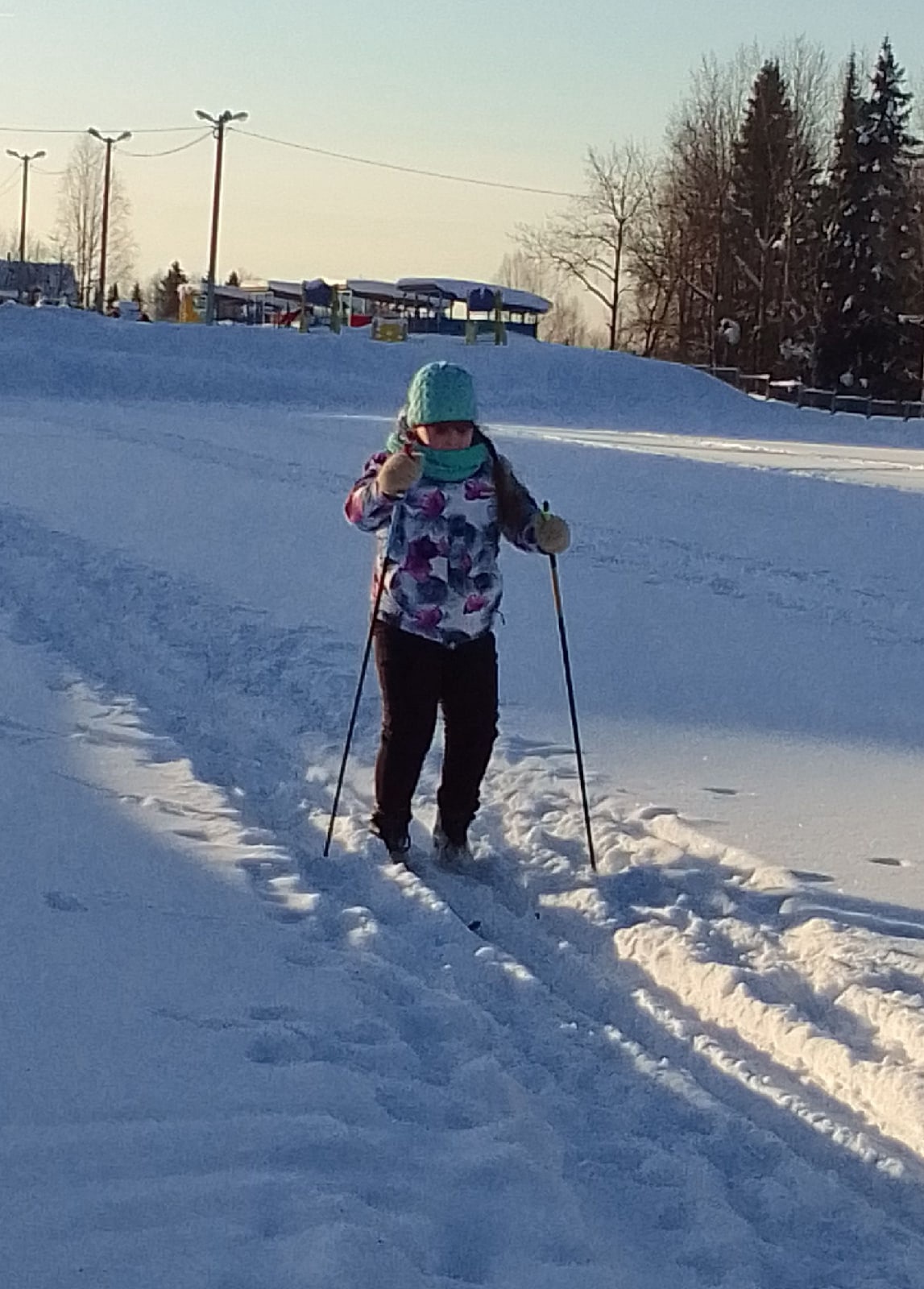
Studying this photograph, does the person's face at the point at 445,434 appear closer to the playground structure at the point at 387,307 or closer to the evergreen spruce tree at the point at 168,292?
the playground structure at the point at 387,307

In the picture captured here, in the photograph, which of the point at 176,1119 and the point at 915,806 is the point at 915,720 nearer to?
the point at 915,806

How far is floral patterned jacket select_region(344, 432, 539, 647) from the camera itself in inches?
232

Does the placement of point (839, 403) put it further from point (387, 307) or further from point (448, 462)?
point (448, 462)

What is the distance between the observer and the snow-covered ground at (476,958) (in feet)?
11.6

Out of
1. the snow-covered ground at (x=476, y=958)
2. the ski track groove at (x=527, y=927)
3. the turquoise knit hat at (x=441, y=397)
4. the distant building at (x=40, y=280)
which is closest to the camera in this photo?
the snow-covered ground at (x=476, y=958)

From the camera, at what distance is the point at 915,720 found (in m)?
8.14

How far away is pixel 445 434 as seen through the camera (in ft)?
19.2

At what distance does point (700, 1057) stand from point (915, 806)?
2.33m

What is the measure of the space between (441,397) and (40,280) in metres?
82.8

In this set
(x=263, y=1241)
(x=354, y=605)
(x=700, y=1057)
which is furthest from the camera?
(x=354, y=605)

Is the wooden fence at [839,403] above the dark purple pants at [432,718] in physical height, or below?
above

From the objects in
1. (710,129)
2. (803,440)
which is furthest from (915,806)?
(710,129)

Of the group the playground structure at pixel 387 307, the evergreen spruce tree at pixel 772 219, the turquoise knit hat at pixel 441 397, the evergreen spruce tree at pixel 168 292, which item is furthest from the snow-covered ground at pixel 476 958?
the evergreen spruce tree at pixel 168 292

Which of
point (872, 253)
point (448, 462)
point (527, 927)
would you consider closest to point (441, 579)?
point (448, 462)
